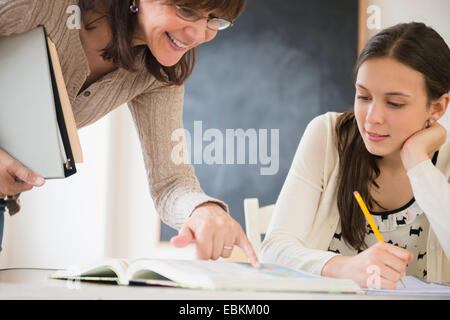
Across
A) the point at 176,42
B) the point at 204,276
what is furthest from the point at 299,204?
the point at 204,276

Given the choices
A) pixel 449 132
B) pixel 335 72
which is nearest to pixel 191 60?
pixel 335 72

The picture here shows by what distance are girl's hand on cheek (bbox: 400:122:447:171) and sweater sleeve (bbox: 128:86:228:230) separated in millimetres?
435

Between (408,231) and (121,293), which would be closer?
(121,293)

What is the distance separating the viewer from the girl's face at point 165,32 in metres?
0.82

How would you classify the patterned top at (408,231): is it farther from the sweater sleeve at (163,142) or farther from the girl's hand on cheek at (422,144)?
the sweater sleeve at (163,142)

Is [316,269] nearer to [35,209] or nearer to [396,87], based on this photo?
[396,87]

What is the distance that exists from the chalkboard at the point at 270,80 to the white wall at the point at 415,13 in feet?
0.22

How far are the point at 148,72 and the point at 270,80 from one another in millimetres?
300

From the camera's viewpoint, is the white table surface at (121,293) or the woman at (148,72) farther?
the woman at (148,72)

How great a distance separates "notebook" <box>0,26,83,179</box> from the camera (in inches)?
29.2

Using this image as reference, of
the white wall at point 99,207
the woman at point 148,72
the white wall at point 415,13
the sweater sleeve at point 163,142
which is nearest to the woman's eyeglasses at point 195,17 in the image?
the woman at point 148,72

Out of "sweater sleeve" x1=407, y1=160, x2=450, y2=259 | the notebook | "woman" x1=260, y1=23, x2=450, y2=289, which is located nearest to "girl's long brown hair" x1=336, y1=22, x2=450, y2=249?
"woman" x1=260, y1=23, x2=450, y2=289

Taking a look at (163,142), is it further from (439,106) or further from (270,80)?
(439,106)

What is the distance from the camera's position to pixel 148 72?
0.92 metres
